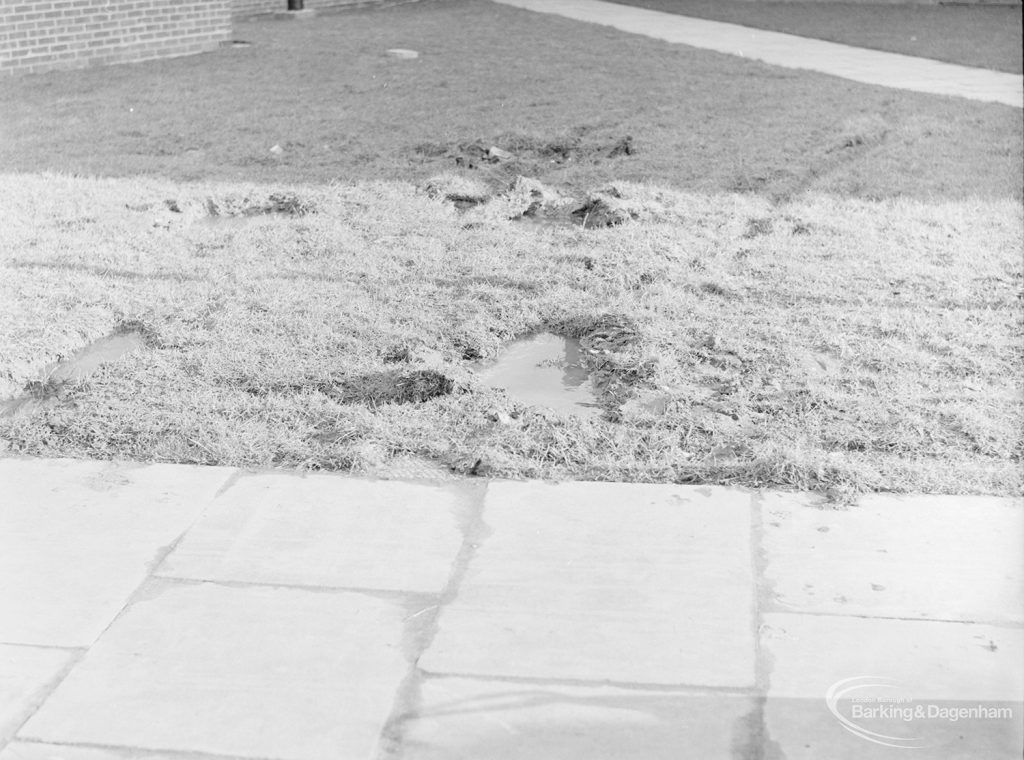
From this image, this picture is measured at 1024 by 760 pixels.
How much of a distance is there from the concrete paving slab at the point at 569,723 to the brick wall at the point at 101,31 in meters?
10.0

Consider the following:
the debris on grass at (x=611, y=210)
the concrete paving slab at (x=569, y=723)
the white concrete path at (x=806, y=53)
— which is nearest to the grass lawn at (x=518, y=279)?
the debris on grass at (x=611, y=210)

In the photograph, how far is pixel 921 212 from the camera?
6.68m

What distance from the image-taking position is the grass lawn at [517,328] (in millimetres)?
3965

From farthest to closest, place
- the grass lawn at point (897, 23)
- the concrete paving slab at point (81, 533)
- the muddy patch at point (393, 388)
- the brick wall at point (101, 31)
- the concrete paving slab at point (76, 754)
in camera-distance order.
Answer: the grass lawn at point (897, 23), the brick wall at point (101, 31), the muddy patch at point (393, 388), the concrete paving slab at point (81, 533), the concrete paving slab at point (76, 754)

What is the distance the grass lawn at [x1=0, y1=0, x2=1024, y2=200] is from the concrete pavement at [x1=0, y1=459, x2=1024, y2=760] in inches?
160

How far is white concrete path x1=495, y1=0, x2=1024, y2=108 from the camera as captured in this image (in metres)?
10.8

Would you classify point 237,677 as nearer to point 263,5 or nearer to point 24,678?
point 24,678

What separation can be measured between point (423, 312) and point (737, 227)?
2145 millimetres

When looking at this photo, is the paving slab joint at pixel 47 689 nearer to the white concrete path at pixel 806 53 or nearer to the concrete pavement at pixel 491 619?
the concrete pavement at pixel 491 619

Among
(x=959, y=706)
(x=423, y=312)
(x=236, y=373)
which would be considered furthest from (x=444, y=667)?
(x=423, y=312)

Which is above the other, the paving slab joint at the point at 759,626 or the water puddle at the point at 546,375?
the paving slab joint at the point at 759,626

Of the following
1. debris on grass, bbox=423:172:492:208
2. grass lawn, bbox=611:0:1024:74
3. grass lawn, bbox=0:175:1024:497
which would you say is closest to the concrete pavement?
grass lawn, bbox=0:175:1024:497

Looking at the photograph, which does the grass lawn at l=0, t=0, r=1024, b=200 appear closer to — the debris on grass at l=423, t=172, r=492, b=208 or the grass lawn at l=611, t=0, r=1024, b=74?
the debris on grass at l=423, t=172, r=492, b=208

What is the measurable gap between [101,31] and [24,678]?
399 inches
